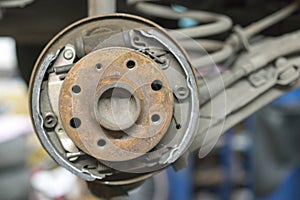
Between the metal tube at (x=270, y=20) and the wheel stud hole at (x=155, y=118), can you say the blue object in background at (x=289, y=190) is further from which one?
the wheel stud hole at (x=155, y=118)

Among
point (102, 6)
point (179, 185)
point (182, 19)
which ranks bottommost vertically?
point (179, 185)

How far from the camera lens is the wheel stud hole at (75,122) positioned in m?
0.58

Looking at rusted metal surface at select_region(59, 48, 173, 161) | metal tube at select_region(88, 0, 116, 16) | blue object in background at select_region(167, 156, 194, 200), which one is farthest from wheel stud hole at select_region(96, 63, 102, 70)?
blue object in background at select_region(167, 156, 194, 200)

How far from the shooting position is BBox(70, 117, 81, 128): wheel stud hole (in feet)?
1.91

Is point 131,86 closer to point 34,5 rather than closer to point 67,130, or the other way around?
point 67,130

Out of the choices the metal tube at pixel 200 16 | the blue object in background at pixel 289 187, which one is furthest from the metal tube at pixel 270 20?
the blue object in background at pixel 289 187

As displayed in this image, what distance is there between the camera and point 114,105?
0.57 meters

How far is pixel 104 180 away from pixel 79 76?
5.1 inches

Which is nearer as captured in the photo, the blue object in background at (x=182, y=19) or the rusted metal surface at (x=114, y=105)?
the rusted metal surface at (x=114, y=105)

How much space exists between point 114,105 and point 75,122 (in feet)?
0.15

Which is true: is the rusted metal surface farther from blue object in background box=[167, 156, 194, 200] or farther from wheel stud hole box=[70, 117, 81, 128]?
blue object in background box=[167, 156, 194, 200]

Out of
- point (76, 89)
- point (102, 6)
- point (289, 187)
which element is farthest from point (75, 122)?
point (289, 187)

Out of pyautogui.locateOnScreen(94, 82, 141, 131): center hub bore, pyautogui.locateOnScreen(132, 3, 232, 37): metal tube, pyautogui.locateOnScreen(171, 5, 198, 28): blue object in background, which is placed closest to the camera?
pyautogui.locateOnScreen(94, 82, 141, 131): center hub bore

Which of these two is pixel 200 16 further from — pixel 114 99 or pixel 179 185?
pixel 179 185
